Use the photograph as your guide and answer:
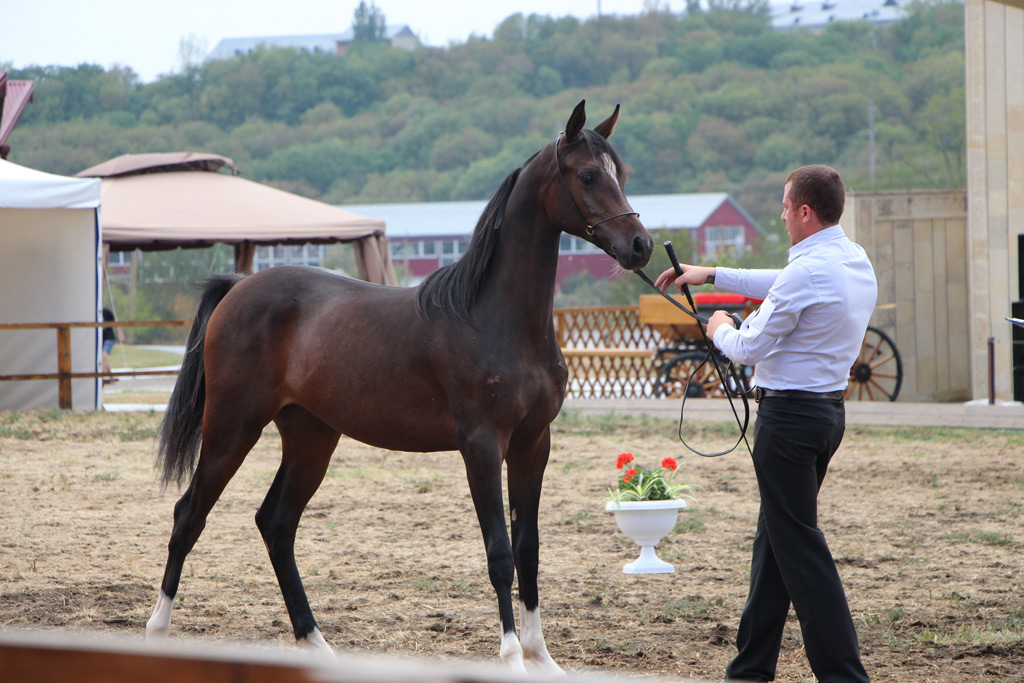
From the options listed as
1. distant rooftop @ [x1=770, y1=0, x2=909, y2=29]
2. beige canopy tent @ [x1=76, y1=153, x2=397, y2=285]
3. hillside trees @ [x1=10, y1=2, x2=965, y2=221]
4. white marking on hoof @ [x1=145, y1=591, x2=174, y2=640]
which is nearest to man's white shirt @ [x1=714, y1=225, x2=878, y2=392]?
white marking on hoof @ [x1=145, y1=591, x2=174, y2=640]

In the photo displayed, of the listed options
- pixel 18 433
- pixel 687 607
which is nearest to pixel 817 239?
pixel 687 607

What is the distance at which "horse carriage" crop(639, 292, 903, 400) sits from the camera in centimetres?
1126

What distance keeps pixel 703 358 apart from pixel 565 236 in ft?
105

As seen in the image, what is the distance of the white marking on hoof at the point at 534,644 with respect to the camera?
3194 mm

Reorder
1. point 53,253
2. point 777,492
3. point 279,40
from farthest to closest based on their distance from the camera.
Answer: point 279,40 → point 53,253 → point 777,492

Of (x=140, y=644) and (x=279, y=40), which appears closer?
(x=140, y=644)

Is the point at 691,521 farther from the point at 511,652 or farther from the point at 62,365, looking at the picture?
the point at 62,365

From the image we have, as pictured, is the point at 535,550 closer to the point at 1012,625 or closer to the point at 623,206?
the point at 623,206

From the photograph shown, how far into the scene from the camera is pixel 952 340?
1216cm

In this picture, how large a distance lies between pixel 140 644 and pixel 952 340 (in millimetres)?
12737

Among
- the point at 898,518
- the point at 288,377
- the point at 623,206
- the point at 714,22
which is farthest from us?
the point at 714,22

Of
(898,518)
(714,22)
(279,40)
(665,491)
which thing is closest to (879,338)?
(898,518)

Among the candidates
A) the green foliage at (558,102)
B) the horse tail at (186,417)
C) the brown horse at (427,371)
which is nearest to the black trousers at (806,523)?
the brown horse at (427,371)

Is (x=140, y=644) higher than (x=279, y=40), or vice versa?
(x=279, y=40)
